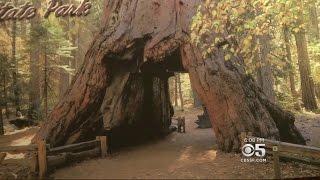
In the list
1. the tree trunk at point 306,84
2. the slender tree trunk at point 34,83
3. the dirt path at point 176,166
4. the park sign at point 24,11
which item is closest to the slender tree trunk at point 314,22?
the tree trunk at point 306,84

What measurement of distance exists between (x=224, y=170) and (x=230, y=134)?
7.04 ft


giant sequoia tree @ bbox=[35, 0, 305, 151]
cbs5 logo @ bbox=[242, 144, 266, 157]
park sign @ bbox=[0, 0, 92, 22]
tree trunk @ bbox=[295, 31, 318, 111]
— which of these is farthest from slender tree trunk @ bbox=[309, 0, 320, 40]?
park sign @ bbox=[0, 0, 92, 22]

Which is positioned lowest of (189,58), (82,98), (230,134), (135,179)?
(135,179)

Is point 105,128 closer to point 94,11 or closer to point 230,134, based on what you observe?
point 230,134

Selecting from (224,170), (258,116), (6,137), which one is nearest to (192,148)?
(258,116)

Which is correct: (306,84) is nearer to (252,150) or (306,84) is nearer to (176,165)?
(252,150)

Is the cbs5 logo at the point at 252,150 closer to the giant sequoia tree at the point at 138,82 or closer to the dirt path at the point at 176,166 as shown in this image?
the dirt path at the point at 176,166

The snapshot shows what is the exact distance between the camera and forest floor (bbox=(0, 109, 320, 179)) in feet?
28.6

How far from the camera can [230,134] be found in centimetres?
1093

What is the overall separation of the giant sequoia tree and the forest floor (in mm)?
1105

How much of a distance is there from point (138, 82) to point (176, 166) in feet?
18.1

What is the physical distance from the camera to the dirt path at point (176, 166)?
28.5 feet
